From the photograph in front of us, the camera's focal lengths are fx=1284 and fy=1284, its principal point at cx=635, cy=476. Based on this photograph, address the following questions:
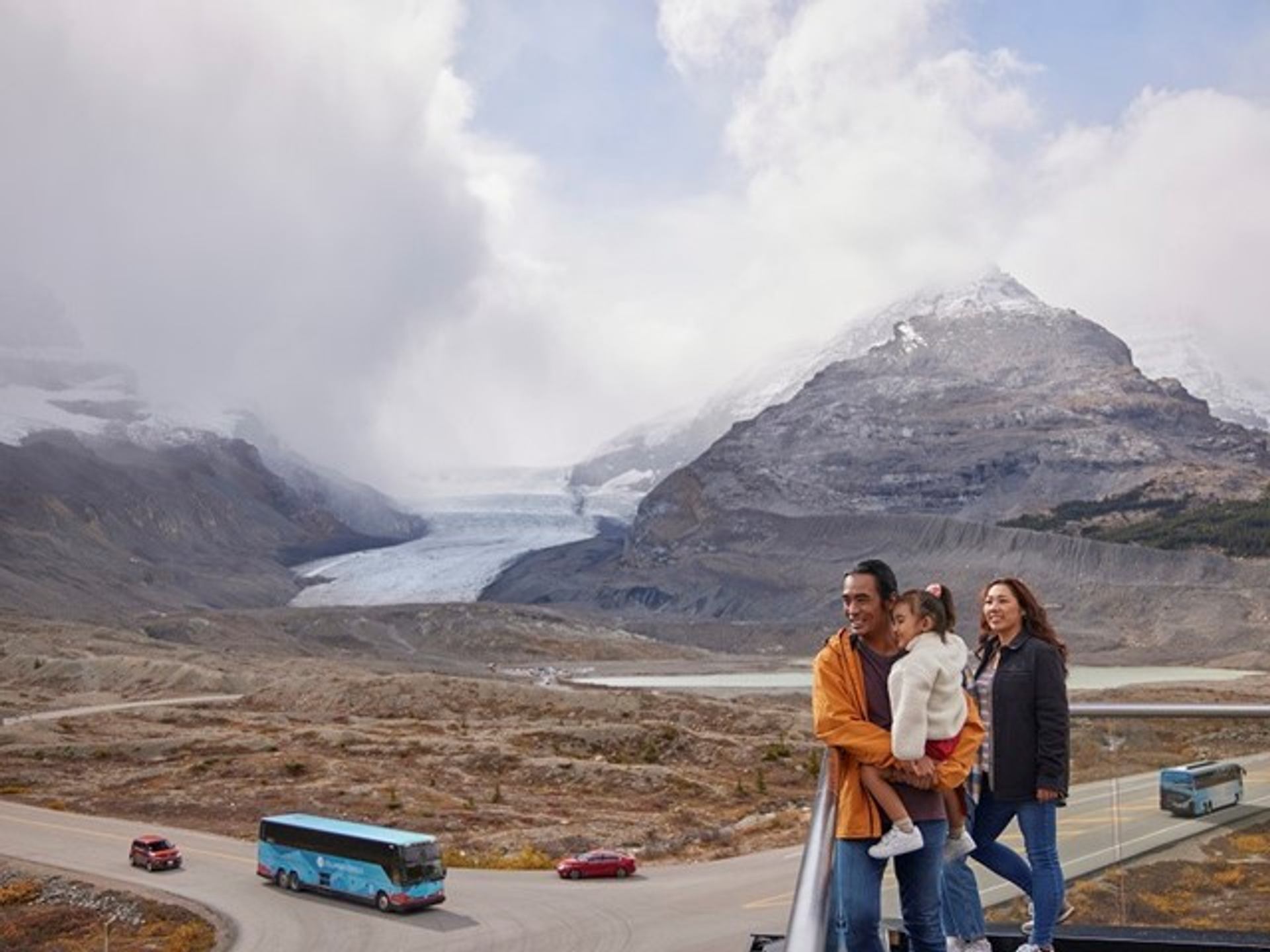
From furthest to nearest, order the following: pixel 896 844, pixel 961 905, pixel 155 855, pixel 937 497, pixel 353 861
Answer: pixel 937 497
pixel 155 855
pixel 353 861
pixel 961 905
pixel 896 844

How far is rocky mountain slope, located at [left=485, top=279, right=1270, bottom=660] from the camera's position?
12669 cm

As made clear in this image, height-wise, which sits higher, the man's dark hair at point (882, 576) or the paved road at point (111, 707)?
the man's dark hair at point (882, 576)

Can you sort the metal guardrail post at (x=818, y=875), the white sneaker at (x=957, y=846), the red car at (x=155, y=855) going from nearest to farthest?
the metal guardrail post at (x=818, y=875)
the white sneaker at (x=957, y=846)
the red car at (x=155, y=855)

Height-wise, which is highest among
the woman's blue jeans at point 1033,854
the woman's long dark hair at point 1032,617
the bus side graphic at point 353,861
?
the woman's long dark hair at point 1032,617

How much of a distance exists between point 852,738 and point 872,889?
21.3 inches

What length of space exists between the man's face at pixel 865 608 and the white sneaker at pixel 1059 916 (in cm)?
179

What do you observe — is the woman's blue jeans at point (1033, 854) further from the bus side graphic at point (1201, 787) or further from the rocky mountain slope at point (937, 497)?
the rocky mountain slope at point (937, 497)

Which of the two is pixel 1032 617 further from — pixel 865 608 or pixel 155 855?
pixel 155 855

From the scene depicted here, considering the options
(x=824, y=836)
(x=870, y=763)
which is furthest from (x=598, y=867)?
(x=824, y=836)

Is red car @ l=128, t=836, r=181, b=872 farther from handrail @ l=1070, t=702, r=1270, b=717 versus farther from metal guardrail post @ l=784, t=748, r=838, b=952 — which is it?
metal guardrail post @ l=784, t=748, r=838, b=952

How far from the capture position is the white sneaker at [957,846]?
17.0ft

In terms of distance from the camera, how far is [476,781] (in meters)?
41.0

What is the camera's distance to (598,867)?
83.2ft

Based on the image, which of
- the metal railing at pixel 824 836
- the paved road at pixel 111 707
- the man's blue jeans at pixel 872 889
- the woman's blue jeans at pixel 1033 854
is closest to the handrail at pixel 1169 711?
the metal railing at pixel 824 836
